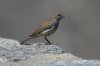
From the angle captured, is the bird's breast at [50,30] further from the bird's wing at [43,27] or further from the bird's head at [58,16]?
the bird's head at [58,16]

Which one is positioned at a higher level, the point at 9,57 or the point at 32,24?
the point at 9,57

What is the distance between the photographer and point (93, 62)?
9422 millimetres

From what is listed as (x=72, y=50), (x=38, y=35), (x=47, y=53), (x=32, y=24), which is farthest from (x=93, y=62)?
(x=32, y=24)

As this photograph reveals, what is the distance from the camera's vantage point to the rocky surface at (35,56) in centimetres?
941

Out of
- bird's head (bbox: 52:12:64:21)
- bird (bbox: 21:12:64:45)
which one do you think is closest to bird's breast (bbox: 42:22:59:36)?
bird (bbox: 21:12:64:45)

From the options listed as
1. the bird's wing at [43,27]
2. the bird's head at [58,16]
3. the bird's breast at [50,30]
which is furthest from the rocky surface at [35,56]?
the bird's head at [58,16]

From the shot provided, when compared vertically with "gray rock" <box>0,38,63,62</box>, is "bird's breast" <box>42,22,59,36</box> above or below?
below

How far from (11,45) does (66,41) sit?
31.9ft

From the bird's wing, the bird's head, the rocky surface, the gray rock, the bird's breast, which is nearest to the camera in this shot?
the rocky surface

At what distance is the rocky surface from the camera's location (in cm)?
941

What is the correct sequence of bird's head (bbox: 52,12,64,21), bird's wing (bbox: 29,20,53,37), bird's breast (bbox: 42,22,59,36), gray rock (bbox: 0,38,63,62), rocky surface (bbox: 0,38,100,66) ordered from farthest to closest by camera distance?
bird's head (bbox: 52,12,64,21) → bird's wing (bbox: 29,20,53,37) → bird's breast (bbox: 42,22,59,36) → gray rock (bbox: 0,38,63,62) → rocky surface (bbox: 0,38,100,66)

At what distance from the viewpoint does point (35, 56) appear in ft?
34.1

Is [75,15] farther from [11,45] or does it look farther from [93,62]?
[93,62]

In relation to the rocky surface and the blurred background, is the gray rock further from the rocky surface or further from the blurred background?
the blurred background
